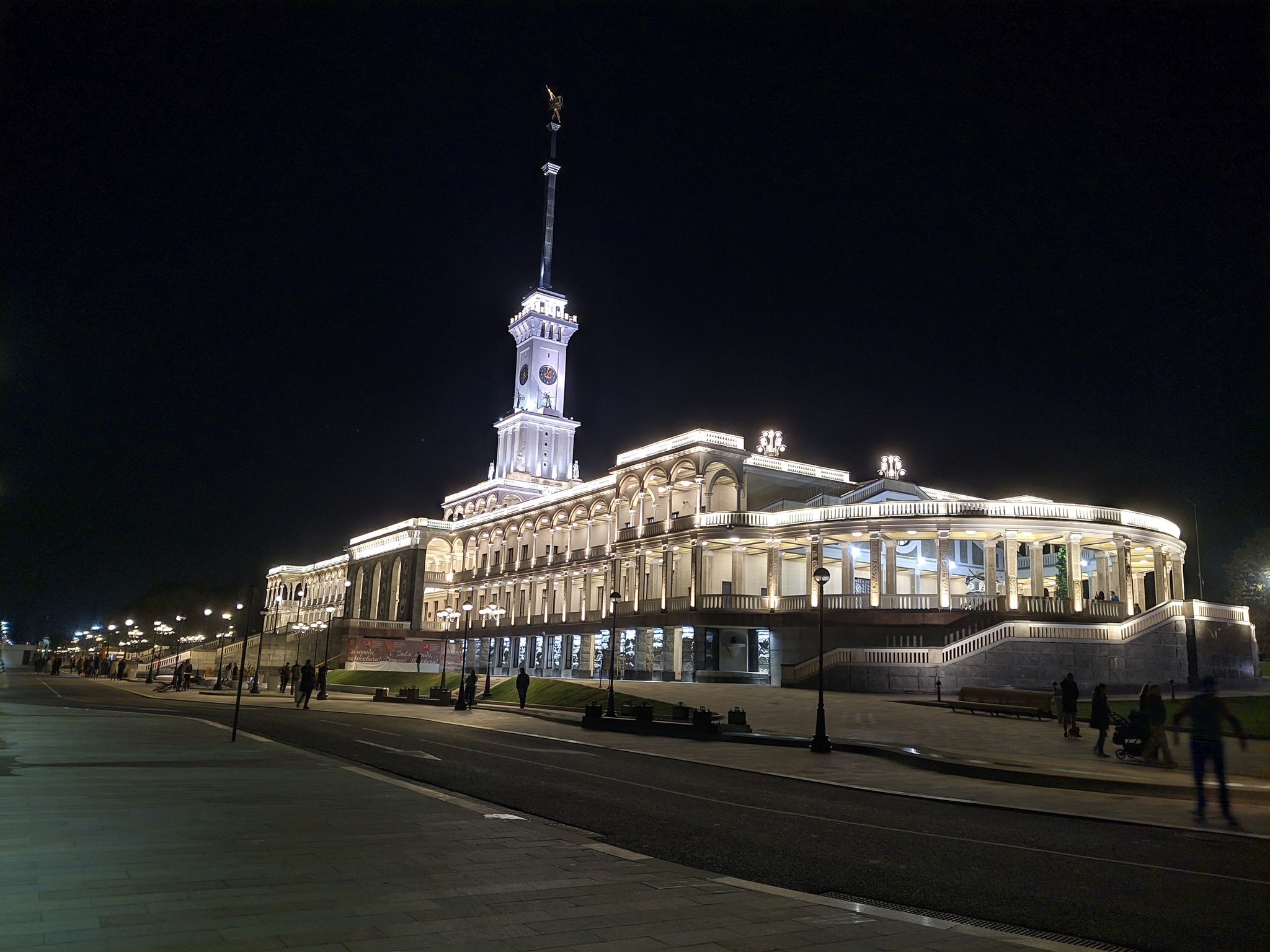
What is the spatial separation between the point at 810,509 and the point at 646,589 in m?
16.3

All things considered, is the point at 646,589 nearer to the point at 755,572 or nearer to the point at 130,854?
the point at 755,572

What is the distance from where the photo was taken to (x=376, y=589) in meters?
107

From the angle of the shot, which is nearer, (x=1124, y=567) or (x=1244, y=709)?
(x=1244, y=709)

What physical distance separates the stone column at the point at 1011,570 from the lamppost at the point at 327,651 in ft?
117

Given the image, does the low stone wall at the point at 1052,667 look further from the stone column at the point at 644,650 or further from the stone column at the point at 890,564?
the stone column at the point at 644,650

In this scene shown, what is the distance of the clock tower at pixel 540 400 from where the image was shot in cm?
11050

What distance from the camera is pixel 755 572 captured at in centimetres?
6253

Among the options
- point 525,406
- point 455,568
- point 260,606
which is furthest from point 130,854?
point 525,406

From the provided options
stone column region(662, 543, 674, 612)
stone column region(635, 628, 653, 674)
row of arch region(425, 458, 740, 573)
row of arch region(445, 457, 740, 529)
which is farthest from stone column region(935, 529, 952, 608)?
stone column region(635, 628, 653, 674)

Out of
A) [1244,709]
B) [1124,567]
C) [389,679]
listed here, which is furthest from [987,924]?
[389,679]

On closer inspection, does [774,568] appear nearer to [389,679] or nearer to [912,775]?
[389,679]

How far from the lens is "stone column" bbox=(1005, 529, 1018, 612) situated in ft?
152

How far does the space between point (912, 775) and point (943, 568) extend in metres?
32.8

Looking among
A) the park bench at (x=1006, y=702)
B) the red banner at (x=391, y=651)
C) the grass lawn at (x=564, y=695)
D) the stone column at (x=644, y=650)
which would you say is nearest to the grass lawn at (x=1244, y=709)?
the park bench at (x=1006, y=702)
